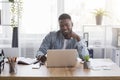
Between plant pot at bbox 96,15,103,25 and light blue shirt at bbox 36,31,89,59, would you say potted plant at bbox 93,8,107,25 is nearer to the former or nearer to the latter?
plant pot at bbox 96,15,103,25

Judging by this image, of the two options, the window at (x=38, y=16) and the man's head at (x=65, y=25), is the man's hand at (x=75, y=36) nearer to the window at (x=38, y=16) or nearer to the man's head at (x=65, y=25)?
the man's head at (x=65, y=25)

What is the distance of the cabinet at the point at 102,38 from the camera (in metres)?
4.71

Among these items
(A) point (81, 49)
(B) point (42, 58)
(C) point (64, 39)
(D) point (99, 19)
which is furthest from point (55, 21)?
(B) point (42, 58)

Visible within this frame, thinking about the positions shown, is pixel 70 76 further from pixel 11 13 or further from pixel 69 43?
pixel 11 13

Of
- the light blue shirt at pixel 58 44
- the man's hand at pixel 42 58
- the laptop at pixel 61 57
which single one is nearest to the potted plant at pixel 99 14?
the light blue shirt at pixel 58 44

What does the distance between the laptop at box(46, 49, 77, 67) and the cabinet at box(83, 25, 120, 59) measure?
211 cm

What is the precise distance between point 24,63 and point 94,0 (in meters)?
2.36

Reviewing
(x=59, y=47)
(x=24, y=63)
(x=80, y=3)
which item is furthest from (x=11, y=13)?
(x=24, y=63)

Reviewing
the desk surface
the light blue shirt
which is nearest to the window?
the light blue shirt

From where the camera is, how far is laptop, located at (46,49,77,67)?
2584 mm

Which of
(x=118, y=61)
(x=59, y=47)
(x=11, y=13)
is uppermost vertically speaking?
(x=11, y=13)

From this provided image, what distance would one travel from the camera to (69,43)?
3.30 meters

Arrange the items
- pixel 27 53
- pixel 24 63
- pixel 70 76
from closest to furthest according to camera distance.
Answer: pixel 70 76 → pixel 24 63 → pixel 27 53

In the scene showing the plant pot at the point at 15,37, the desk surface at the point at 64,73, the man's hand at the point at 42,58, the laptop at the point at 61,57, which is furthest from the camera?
the plant pot at the point at 15,37
